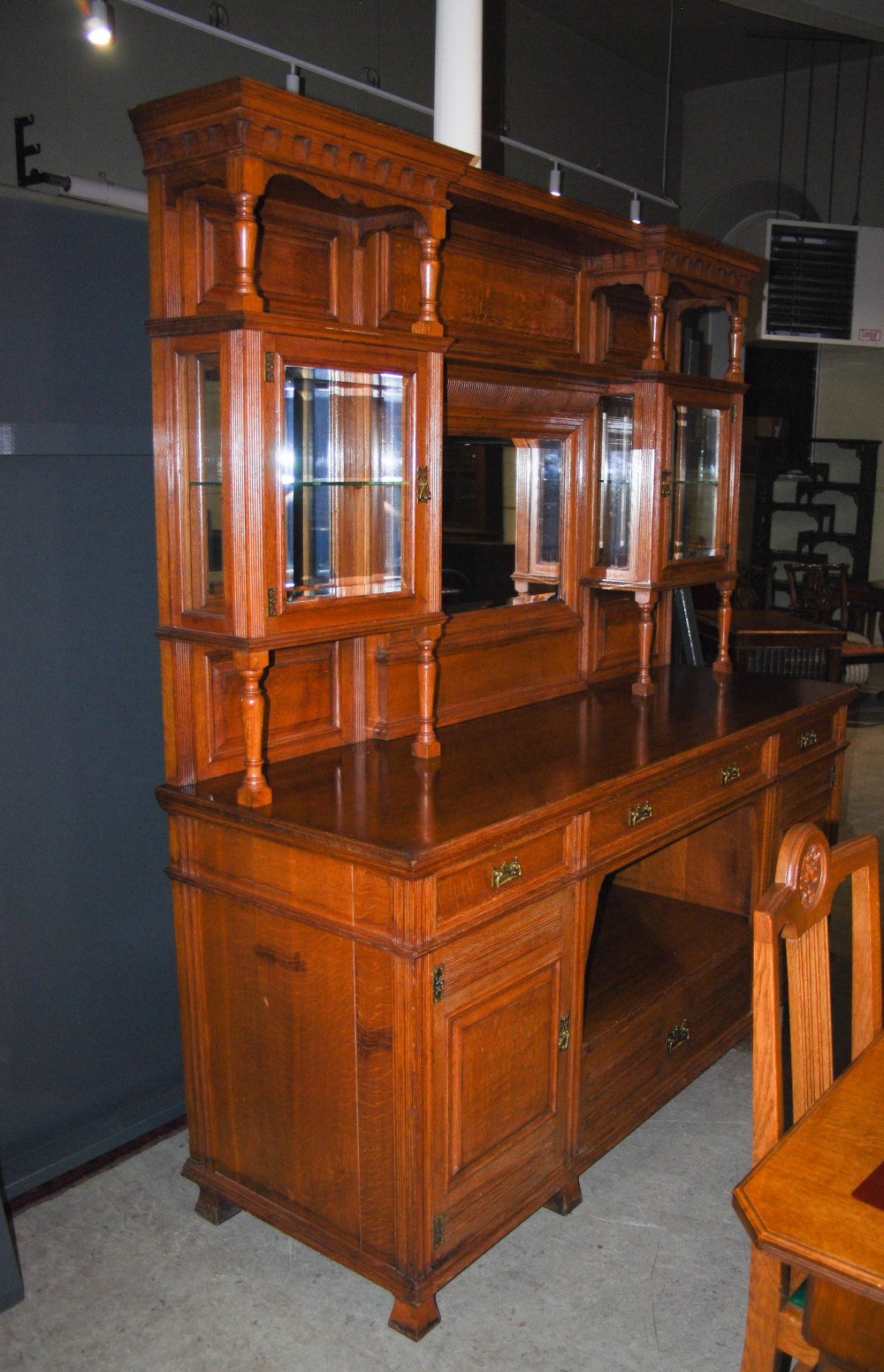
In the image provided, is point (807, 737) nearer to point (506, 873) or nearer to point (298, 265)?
point (506, 873)

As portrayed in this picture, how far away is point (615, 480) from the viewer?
361 cm

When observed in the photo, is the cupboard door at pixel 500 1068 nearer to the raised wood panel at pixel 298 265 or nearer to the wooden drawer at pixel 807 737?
the wooden drawer at pixel 807 737

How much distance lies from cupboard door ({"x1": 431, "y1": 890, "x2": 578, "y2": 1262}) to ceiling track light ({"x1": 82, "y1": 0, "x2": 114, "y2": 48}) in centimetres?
239

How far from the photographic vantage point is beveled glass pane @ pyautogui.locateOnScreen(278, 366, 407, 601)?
7.87ft

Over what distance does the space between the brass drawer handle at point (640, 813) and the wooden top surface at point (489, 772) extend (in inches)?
2.3

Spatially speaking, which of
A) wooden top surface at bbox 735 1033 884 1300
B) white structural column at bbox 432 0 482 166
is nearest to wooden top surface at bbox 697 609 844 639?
white structural column at bbox 432 0 482 166

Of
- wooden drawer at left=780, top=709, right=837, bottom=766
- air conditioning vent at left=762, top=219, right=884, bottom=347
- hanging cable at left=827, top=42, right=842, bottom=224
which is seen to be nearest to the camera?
wooden drawer at left=780, top=709, right=837, bottom=766

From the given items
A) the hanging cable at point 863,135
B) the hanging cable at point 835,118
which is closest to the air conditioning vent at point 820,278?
the hanging cable at point 863,135

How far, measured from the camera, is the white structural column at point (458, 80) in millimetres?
3064

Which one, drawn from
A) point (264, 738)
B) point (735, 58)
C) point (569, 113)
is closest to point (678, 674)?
point (264, 738)

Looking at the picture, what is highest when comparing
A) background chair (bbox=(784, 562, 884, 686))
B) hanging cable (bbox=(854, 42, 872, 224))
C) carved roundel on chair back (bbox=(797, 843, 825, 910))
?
hanging cable (bbox=(854, 42, 872, 224))

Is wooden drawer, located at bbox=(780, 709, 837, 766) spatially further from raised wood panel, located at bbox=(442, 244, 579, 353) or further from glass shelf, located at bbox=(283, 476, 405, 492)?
glass shelf, located at bbox=(283, 476, 405, 492)

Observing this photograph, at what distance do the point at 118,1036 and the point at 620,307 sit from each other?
8.42 ft

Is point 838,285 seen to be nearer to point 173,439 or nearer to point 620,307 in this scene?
point 620,307
